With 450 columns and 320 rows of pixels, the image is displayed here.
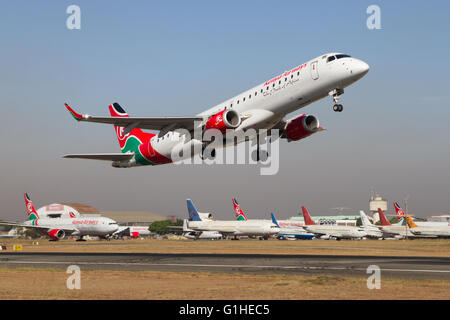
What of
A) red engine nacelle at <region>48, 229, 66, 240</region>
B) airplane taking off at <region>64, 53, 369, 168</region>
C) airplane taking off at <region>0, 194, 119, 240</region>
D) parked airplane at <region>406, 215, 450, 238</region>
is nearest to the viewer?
airplane taking off at <region>64, 53, 369, 168</region>

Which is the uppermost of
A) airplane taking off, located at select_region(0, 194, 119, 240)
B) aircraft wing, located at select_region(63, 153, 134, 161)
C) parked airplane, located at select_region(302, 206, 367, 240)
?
aircraft wing, located at select_region(63, 153, 134, 161)

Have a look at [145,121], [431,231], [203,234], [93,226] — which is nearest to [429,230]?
[431,231]

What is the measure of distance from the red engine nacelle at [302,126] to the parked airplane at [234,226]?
64.8 meters

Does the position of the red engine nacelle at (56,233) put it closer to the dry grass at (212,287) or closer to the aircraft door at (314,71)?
the dry grass at (212,287)

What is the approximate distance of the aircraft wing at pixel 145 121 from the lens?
39.3 m

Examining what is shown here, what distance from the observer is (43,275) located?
27.5 metres

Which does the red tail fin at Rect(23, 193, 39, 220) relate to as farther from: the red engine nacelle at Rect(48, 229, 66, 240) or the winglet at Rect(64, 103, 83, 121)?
the winglet at Rect(64, 103, 83, 121)

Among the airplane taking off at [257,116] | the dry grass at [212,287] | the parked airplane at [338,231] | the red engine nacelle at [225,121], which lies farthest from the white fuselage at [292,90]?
the parked airplane at [338,231]

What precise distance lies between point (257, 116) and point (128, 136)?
1917 cm

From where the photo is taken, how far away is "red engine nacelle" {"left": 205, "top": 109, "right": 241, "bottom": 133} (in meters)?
37.3

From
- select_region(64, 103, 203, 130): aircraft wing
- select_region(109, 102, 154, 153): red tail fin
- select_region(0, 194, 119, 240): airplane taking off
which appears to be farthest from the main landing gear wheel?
select_region(0, 194, 119, 240): airplane taking off

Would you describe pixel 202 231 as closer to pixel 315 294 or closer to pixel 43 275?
pixel 43 275
